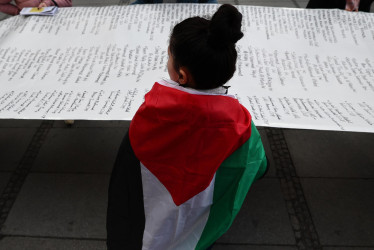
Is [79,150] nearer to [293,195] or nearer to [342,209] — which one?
[293,195]

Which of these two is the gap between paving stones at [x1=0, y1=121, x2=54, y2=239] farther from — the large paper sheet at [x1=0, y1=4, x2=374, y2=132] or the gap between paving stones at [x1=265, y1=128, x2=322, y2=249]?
the gap between paving stones at [x1=265, y1=128, x2=322, y2=249]

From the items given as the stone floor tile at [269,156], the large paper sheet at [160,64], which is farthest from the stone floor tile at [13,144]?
the stone floor tile at [269,156]

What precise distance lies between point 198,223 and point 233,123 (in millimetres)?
413

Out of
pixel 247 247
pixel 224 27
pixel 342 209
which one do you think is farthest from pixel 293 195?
pixel 224 27

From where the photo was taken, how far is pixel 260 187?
1953mm

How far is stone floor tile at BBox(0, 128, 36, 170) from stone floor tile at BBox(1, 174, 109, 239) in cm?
21

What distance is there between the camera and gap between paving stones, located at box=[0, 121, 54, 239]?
6.05 feet

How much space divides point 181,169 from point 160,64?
86 centimetres

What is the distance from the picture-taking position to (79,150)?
220 cm

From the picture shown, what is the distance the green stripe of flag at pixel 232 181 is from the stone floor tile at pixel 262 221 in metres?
0.62

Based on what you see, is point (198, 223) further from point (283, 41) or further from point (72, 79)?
point (283, 41)

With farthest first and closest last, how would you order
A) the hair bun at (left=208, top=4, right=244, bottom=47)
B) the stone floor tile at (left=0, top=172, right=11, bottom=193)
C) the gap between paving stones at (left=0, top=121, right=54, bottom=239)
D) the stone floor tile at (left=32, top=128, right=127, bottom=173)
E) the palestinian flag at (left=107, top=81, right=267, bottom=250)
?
the stone floor tile at (left=32, top=128, right=127, bottom=173), the stone floor tile at (left=0, top=172, right=11, bottom=193), the gap between paving stones at (left=0, top=121, right=54, bottom=239), the palestinian flag at (left=107, top=81, right=267, bottom=250), the hair bun at (left=208, top=4, right=244, bottom=47)

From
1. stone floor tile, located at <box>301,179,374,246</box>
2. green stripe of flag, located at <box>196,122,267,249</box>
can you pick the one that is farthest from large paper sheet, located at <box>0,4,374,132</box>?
stone floor tile, located at <box>301,179,374,246</box>

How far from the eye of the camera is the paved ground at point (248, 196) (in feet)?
5.55
